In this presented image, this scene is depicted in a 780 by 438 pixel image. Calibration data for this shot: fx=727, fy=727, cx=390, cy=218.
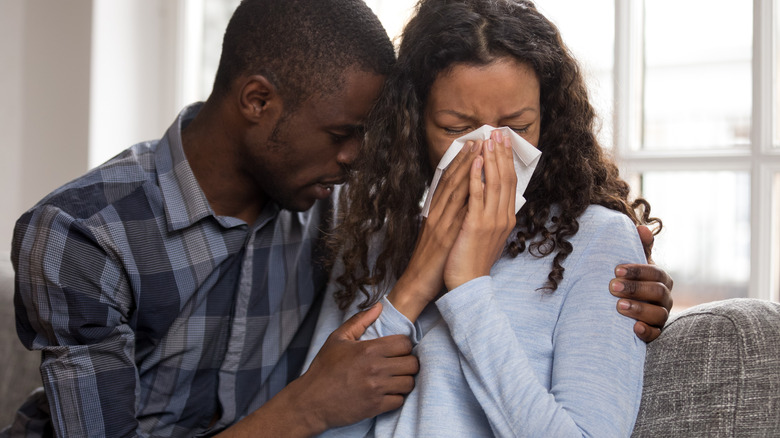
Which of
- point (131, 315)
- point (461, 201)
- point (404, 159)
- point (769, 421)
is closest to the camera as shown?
point (769, 421)

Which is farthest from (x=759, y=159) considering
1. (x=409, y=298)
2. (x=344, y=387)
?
(x=344, y=387)

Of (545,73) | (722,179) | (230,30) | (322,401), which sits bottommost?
(322,401)

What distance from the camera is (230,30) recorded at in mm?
1586

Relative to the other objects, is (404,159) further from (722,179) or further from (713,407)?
(722,179)

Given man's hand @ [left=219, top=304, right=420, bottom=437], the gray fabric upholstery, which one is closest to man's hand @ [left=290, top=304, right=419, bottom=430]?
man's hand @ [left=219, top=304, right=420, bottom=437]

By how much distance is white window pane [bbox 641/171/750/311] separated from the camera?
2078mm

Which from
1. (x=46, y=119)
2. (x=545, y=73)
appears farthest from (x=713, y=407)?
(x=46, y=119)

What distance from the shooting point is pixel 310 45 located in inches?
58.3

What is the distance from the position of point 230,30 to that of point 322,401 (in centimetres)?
83

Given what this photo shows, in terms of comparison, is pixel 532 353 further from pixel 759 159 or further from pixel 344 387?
pixel 759 159

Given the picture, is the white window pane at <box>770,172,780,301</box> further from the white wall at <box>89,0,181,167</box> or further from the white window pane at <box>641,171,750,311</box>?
the white wall at <box>89,0,181,167</box>

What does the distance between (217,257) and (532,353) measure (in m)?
0.72

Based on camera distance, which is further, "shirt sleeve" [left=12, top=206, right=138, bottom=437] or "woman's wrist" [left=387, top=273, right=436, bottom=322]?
"shirt sleeve" [left=12, top=206, right=138, bottom=437]

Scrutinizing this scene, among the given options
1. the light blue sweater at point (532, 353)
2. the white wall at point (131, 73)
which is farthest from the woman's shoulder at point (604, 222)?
the white wall at point (131, 73)
